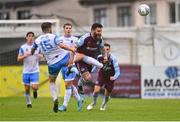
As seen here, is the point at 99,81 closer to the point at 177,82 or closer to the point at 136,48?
the point at 177,82

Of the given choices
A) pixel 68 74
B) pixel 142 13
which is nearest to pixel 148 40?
pixel 142 13

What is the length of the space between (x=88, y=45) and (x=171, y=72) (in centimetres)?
1428

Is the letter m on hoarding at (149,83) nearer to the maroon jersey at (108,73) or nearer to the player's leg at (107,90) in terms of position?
the maroon jersey at (108,73)

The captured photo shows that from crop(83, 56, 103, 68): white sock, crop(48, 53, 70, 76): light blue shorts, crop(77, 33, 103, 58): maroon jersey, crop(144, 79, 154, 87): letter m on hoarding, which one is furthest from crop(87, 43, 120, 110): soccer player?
crop(144, 79, 154, 87): letter m on hoarding

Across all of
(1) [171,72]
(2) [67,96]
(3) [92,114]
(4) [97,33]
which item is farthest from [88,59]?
(1) [171,72]

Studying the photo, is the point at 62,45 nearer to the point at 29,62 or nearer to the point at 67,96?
the point at 67,96

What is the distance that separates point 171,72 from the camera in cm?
3612

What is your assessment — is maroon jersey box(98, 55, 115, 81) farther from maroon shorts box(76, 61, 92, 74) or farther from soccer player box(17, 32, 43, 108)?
soccer player box(17, 32, 43, 108)

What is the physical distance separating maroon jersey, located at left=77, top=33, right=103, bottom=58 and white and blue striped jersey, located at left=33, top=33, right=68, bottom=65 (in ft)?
→ 2.18

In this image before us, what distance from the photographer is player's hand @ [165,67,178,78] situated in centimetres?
3603

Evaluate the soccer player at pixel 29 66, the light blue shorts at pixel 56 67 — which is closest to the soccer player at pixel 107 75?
the light blue shorts at pixel 56 67

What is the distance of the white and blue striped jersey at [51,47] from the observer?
21.4 m

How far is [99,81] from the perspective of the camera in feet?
78.3

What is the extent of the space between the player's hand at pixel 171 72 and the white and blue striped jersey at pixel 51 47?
1478 centimetres
